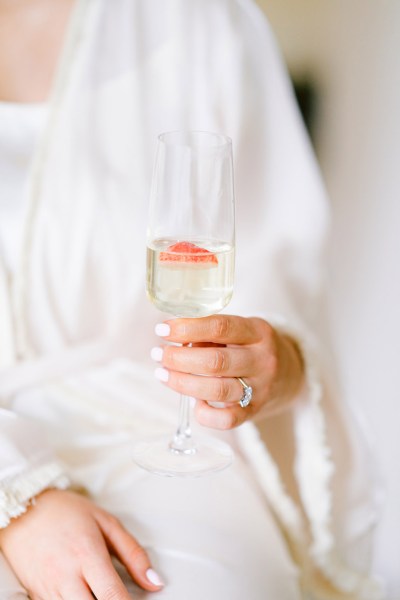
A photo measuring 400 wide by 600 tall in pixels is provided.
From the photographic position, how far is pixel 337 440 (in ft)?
3.65

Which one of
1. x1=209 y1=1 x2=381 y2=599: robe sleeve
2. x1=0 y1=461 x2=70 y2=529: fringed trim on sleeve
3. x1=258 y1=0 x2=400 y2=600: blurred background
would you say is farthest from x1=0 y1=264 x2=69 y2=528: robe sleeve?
x1=258 y1=0 x2=400 y2=600: blurred background

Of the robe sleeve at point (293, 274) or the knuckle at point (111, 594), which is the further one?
the robe sleeve at point (293, 274)

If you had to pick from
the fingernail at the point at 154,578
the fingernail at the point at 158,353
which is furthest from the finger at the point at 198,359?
the fingernail at the point at 154,578

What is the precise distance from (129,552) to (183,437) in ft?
0.46

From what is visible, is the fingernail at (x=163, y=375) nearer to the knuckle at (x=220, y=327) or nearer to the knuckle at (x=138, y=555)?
the knuckle at (x=220, y=327)

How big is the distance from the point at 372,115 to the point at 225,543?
180cm

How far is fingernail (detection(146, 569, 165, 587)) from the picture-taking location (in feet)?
2.37

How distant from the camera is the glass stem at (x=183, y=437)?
31.4 inches

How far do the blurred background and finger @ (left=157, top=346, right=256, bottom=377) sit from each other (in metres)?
1.26

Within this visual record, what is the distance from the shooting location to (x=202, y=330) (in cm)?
71

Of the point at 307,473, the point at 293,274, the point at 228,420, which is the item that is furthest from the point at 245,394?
the point at 293,274

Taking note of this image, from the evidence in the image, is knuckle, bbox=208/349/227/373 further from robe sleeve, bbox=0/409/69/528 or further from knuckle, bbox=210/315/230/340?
robe sleeve, bbox=0/409/69/528

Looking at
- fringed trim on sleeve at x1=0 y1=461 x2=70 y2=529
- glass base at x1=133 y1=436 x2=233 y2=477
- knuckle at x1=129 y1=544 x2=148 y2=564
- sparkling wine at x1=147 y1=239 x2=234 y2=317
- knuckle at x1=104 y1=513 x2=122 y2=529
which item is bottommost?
knuckle at x1=129 y1=544 x2=148 y2=564

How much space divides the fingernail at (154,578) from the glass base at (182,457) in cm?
10
